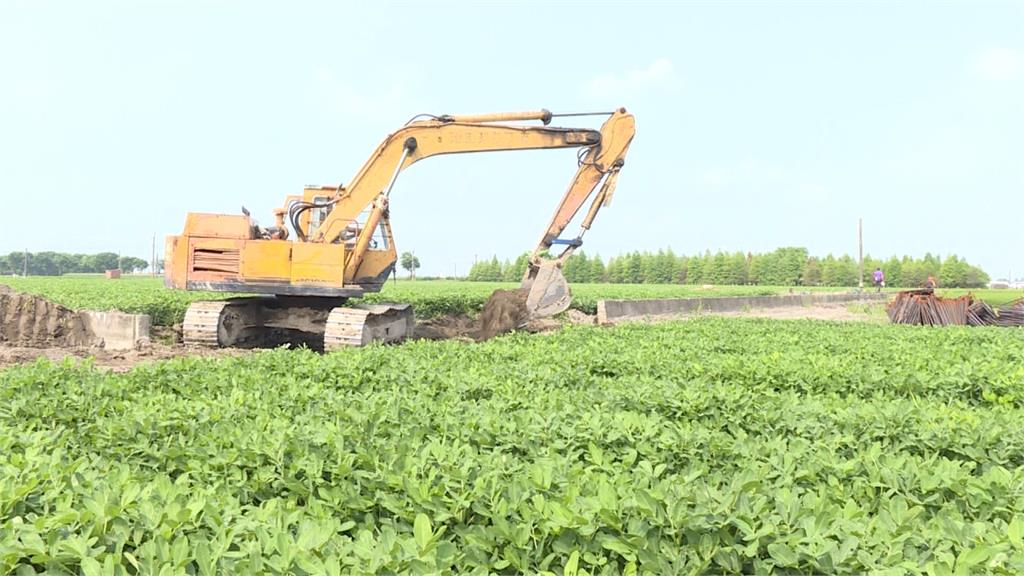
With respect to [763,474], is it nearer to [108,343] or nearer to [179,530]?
[179,530]

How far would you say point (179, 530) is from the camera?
6.81ft

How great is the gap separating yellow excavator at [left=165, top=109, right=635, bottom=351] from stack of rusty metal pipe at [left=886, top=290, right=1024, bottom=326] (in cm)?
1042

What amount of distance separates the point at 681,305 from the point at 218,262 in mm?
17728

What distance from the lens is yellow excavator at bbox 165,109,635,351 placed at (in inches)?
470

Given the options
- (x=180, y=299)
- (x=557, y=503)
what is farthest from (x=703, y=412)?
(x=180, y=299)

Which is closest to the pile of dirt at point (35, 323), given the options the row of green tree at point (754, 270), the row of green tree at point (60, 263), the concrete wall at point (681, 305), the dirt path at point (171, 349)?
the dirt path at point (171, 349)

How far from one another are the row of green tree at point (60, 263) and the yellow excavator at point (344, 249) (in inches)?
3926

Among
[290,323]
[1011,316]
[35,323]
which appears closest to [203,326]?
[290,323]

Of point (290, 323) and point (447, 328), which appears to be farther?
→ point (447, 328)

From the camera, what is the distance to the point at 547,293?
45.6 feet

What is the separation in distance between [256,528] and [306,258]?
34.2 feet

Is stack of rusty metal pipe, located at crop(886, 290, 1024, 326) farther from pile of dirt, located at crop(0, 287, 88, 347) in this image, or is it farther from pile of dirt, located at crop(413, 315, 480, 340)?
pile of dirt, located at crop(0, 287, 88, 347)

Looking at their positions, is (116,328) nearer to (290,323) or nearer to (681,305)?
(290,323)

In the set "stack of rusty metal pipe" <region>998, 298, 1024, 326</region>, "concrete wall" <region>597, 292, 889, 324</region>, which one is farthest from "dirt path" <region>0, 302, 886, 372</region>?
"stack of rusty metal pipe" <region>998, 298, 1024, 326</region>
